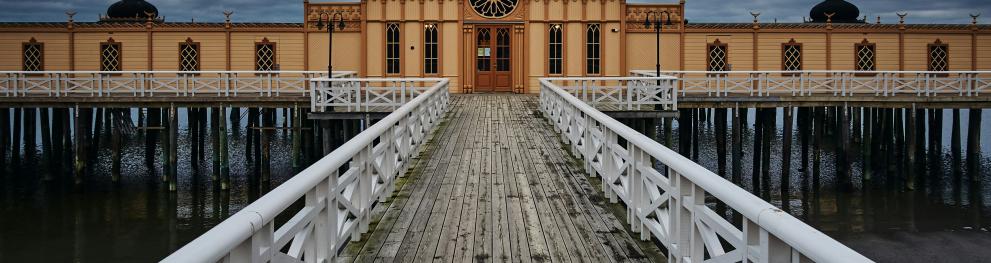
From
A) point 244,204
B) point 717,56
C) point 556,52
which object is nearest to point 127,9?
point 556,52

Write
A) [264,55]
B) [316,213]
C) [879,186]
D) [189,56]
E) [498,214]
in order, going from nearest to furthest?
[316,213]
[498,214]
[879,186]
[189,56]
[264,55]

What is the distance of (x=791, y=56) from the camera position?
32281mm

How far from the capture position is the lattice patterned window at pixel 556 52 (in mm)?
31344

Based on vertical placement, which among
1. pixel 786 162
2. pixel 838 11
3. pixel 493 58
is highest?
pixel 838 11

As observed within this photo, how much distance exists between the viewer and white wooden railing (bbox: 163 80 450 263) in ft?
13.9

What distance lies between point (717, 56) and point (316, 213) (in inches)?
1083

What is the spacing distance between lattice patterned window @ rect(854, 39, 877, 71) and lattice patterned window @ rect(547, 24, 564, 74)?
10.0 m

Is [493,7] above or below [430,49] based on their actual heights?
above

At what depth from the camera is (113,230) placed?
67.6 ft

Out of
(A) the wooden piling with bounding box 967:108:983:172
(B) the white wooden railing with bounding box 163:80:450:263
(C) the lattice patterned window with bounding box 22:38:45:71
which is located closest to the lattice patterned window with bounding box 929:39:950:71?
(A) the wooden piling with bounding box 967:108:983:172

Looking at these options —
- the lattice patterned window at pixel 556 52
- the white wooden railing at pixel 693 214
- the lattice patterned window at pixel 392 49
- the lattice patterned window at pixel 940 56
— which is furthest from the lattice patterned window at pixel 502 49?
the white wooden railing at pixel 693 214

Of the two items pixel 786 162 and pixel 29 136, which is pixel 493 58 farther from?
pixel 29 136

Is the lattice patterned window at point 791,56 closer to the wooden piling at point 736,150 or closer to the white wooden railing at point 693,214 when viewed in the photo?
the wooden piling at point 736,150

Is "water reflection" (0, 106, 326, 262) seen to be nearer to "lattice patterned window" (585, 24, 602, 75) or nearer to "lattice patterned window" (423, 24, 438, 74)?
"lattice patterned window" (423, 24, 438, 74)
